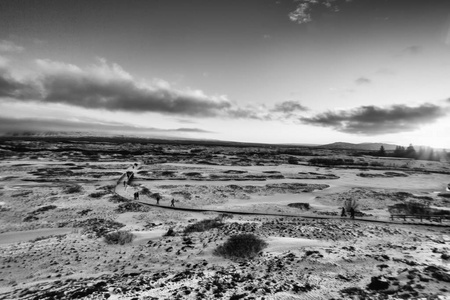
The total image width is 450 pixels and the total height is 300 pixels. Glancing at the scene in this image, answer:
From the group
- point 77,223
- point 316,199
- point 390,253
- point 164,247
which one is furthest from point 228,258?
point 316,199

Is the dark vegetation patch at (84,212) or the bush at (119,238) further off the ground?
the bush at (119,238)

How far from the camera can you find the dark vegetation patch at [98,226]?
20.0 metres

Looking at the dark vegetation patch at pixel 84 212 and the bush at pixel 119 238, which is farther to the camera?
the dark vegetation patch at pixel 84 212

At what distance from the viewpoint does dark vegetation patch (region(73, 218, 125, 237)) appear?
20.0 m

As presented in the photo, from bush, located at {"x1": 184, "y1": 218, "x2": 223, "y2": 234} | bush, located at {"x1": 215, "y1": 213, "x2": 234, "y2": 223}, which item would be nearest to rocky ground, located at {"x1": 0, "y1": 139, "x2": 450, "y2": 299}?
bush, located at {"x1": 215, "y1": 213, "x2": 234, "y2": 223}

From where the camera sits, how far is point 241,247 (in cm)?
1600

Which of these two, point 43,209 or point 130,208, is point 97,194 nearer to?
point 43,209

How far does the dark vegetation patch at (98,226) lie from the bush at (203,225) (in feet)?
22.5

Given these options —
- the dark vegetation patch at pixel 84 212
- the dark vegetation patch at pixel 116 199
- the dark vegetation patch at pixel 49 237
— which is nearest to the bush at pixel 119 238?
the dark vegetation patch at pixel 49 237

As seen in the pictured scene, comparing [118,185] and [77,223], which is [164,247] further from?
[118,185]

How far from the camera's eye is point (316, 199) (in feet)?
114

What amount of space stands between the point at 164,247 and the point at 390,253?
15.8m

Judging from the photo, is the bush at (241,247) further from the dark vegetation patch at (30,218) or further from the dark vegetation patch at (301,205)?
the dark vegetation patch at (30,218)

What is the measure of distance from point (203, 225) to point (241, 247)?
6344 millimetres
